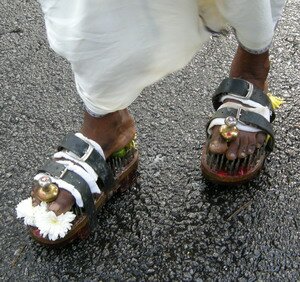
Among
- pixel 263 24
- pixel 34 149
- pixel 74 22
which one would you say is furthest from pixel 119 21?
pixel 34 149

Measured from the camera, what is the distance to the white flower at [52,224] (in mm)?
1372

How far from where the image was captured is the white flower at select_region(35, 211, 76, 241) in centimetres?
137

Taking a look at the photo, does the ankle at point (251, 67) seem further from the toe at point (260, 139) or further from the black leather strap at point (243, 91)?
the toe at point (260, 139)

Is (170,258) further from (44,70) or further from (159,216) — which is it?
(44,70)

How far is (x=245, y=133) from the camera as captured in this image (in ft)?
4.93

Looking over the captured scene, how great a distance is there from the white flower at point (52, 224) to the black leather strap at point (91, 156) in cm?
15

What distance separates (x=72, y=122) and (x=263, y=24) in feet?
2.58

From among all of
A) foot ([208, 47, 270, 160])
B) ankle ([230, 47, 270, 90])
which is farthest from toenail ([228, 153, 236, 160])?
ankle ([230, 47, 270, 90])

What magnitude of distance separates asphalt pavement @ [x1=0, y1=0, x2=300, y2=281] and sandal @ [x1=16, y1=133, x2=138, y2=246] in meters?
0.07

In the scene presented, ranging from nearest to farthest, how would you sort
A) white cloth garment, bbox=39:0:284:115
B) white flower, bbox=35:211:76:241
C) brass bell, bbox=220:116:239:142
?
1. white cloth garment, bbox=39:0:284:115
2. white flower, bbox=35:211:76:241
3. brass bell, bbox=220:116:239:142

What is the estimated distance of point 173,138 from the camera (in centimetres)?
177

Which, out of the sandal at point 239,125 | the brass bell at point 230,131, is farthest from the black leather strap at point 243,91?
the brass bell at point 230,131

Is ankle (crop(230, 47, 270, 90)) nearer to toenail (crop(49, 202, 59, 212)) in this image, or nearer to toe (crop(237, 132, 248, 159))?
toe (crop(237, 132, 248, 159))

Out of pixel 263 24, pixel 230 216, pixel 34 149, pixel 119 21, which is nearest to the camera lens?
pixel 119 21
